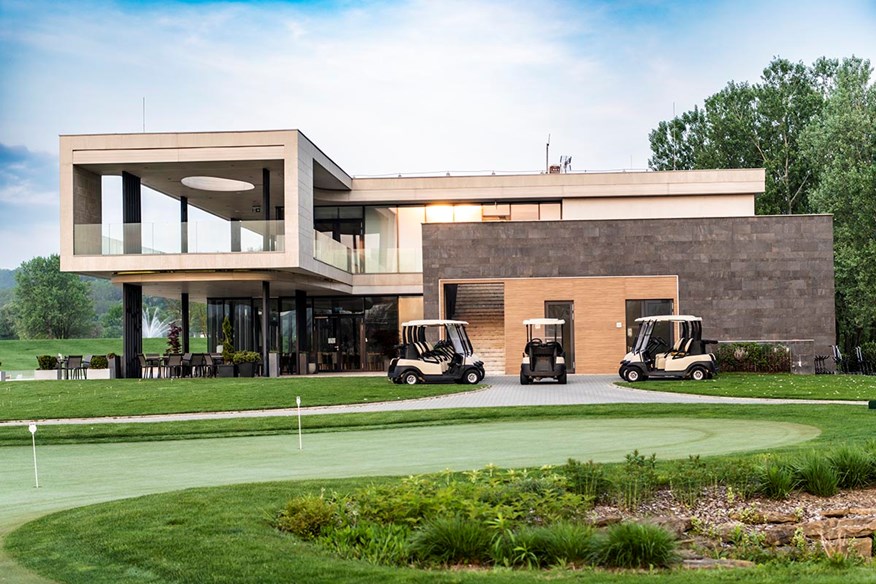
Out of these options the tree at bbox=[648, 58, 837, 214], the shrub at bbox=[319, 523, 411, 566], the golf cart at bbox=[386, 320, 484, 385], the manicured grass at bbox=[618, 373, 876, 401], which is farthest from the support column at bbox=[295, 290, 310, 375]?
the shrub at bbox=[319, 523, 411, 566]

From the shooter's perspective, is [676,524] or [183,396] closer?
[676,524]

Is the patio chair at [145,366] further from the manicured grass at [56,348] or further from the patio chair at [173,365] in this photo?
the manicured grass at [56,348]

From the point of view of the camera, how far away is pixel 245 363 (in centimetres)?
3319

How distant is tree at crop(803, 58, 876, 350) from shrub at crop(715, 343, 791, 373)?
1275cm

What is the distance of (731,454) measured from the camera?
1076 cm

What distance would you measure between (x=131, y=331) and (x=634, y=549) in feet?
100

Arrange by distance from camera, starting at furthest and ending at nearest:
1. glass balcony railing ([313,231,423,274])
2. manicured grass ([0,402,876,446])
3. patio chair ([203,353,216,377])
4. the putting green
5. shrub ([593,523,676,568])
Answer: glass balcony railing ([313,231,423,274]) < patio chair ([203,353,216,377]) < manicured grass ([0,402,876,446]) < the putting green < shrub ([593,523,676,568])

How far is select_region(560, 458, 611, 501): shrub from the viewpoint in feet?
25.6

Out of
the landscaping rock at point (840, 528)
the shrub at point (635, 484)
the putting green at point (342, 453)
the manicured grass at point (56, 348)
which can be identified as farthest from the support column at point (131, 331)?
the manicured grass at point (56, 348)

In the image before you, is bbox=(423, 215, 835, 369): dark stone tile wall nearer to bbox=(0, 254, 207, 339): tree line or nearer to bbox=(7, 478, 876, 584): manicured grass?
bbox=(7, 478, 876, 584): manicured grass

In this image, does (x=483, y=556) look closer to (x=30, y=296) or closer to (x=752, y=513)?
(x=752, y=513)

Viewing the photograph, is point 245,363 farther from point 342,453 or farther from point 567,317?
point 342,453

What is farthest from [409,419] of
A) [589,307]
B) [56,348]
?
[56,348]

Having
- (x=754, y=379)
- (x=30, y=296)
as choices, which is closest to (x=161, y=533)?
(x=754, y=379)
